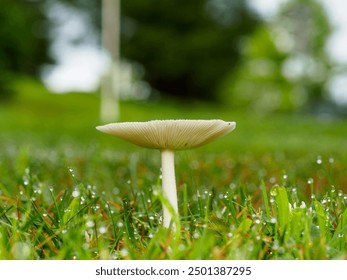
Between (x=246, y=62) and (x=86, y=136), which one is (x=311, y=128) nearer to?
(x=86, y=136)

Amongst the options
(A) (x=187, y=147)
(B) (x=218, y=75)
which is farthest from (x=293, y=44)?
(A) (x=187, y=147)

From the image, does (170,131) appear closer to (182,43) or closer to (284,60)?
(284,60)

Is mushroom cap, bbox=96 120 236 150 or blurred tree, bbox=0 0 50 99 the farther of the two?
blurred tree, bbox=0 0 50 99

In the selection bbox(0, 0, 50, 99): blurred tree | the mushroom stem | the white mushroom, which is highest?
bbox(0, 0, 50, 99): blurred tree

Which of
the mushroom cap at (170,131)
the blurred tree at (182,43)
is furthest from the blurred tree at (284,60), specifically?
the mushroom cap at (170,131)

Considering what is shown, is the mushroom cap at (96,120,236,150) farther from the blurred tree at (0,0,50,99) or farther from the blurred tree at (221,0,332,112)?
the blurred tree at (221,0,332,112)

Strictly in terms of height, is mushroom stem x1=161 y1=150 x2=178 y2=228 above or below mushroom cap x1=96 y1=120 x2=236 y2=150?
below

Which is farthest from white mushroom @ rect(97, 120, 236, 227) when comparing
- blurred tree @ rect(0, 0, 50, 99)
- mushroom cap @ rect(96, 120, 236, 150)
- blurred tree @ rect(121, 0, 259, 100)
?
blurred tree @ rect(121, 0, 259, 100)

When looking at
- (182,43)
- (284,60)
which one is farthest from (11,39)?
(182,43)
